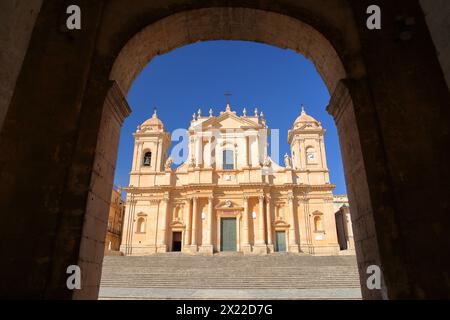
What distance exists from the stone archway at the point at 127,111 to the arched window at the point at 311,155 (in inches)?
960

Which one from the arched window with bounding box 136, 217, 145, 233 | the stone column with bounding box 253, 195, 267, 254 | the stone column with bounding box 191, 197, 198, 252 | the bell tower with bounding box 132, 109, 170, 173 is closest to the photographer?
the stone column with bounding box 253, 195, 267, 254

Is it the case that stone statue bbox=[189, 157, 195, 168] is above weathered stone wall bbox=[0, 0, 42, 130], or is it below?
above

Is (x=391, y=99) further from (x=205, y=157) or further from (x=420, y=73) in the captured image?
(x=205, y=157)

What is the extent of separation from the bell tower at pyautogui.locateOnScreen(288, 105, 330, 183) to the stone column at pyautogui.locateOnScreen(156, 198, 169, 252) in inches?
497

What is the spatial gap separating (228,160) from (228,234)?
23.0 ft

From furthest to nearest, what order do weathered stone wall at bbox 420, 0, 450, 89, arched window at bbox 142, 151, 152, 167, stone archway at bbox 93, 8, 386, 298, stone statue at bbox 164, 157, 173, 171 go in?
arched window at bbox 142, 151, 152, 167 → stone statue at bbox 164, 157, 173, 171 → stone archway at bbox 93, 8, 386, 298 → weathered stone wall at bbox 420, 0, 450, 89

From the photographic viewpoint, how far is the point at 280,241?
25.0 meters

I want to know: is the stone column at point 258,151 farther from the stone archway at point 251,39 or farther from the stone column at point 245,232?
the stone archway at point 251,39

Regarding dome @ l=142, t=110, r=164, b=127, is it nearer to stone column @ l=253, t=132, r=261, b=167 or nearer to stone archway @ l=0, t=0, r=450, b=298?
stone column @ l=253, t=132, r=261, b=167

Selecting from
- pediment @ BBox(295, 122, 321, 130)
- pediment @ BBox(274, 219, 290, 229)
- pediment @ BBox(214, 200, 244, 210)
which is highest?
pediment @ BBox(295, 122, 321, 130)

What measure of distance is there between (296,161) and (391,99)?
25.3 m

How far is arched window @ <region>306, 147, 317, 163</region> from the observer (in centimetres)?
2809

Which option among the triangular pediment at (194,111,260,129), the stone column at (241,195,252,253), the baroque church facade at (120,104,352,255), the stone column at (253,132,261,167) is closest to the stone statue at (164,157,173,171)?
the baroque church facade at (120,104,352,255)

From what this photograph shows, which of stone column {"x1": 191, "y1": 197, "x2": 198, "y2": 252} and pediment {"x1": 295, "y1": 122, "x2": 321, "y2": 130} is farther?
pediment {"x1": 295, "y1": 122, "x2": 321, "y2": 130}
